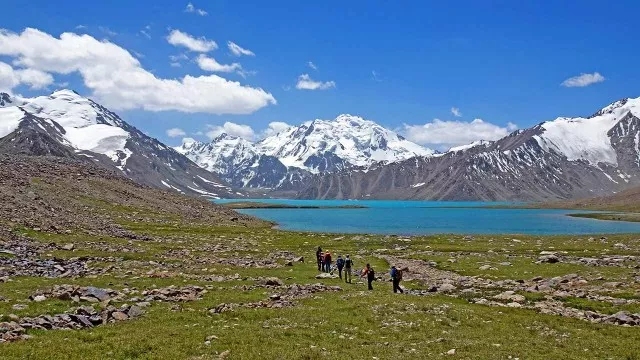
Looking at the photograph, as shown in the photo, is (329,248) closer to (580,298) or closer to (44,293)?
(580,298)

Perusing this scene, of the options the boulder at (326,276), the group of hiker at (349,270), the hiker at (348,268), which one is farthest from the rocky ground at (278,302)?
the hiker at (348,268)

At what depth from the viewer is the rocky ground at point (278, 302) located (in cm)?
2397

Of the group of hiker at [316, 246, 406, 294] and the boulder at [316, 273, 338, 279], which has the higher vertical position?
the group of hiker at [316, 246, 406, 294]

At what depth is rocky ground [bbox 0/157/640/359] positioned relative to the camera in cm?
2397

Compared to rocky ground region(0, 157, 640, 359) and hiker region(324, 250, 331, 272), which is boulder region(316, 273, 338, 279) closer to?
rocky ground region(0, 157, 640, 359)

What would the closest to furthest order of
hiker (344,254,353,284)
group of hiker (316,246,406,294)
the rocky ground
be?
1. the rocky ground
2. group of hiker (316,246,406,294)
3. hiker (344,254,353,284)

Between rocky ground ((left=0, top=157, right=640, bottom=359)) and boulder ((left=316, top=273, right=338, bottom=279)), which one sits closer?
rocky ground ((left=0, top=157, right=640, bottom=359))

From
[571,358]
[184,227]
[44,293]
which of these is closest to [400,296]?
[571,358]

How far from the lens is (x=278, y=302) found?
117 ft

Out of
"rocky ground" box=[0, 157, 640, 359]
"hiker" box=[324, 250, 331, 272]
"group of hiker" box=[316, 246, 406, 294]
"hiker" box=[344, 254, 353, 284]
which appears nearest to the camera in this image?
"rocky ground" box=[0, 157, 640, 359]

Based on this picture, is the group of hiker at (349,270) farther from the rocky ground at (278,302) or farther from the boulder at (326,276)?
the rocky ground at (278,302)

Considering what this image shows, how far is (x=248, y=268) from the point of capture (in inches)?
2157

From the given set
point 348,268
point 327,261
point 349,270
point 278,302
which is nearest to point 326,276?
point 349,270

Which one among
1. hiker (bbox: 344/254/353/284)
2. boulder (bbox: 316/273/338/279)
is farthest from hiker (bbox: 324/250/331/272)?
hiker (bbox: 344/254/353/284)
